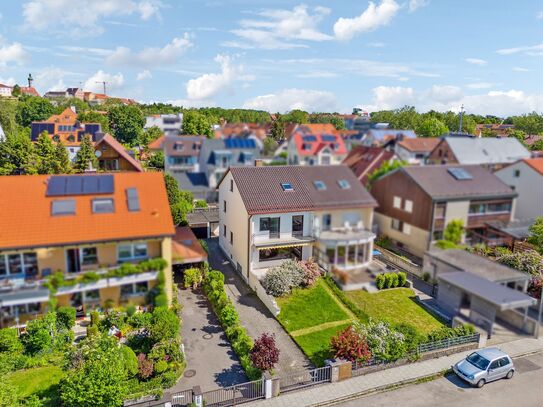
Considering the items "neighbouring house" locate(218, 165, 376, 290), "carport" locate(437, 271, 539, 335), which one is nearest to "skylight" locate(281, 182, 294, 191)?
"neighbouring house" locate(218, 165, 376, 290)

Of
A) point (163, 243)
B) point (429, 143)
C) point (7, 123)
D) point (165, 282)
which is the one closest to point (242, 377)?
point (165, 282)

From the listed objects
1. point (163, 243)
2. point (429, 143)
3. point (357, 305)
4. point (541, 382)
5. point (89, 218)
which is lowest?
point (541, 382)

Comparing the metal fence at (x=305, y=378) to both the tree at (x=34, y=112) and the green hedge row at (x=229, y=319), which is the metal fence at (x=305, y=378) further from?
the tree at (x=34, y=112)

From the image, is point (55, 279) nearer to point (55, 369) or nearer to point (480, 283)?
point (480, 283)

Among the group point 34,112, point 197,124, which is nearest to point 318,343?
point 197,124

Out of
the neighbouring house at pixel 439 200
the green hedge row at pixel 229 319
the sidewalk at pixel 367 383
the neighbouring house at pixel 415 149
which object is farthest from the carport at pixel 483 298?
the green hedge row at pixel 229 319

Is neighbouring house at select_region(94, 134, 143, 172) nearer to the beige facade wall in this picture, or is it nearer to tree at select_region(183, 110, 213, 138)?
tree at select_region(183, 110, 213, 138)
